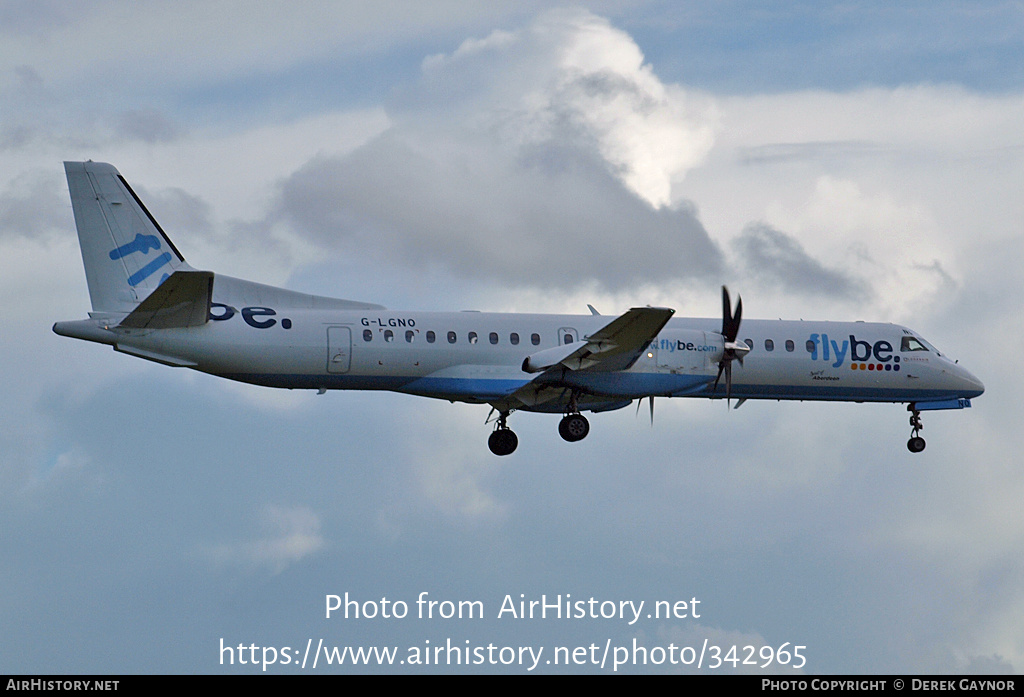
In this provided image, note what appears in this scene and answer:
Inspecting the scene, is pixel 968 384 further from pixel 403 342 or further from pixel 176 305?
pixel 176 305

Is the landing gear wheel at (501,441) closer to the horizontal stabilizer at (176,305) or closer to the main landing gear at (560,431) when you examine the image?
the main landing gear at (560,431)

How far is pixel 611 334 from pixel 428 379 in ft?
16.4

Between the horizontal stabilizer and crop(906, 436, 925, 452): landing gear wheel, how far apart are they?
20.5 m

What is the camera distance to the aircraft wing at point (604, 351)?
1198 inches

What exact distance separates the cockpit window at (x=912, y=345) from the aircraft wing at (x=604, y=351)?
30.4ft

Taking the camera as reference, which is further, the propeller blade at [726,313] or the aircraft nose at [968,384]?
the aircraft nose at [968,384]

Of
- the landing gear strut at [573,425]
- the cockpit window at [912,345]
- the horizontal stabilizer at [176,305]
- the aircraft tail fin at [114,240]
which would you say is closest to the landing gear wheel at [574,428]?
the landing gear strut at [573,425]

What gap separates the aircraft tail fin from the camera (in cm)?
3134

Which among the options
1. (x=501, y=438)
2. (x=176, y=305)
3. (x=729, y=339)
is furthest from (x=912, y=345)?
(x=176, y=305)

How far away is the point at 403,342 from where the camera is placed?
3206 cm

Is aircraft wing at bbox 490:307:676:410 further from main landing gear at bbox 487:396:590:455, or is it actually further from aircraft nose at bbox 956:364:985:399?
aircraft nose at bbox 956:364:985:399

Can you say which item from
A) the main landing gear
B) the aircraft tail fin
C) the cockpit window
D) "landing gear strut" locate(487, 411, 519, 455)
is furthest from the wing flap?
the aircraft tail fin
